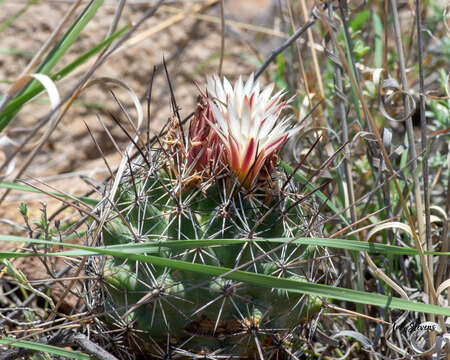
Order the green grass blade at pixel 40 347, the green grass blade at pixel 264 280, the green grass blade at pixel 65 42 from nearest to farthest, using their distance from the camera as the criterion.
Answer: the green grass blade at pixel 264 280 → the green grass blade at pixel 40 347 → the green grass blade at pixel 65 42

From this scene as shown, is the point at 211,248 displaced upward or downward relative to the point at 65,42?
downward

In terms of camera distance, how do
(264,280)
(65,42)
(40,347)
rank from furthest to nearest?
(65,42) → (40,347) → (264,280)

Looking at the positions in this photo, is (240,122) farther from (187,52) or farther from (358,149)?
(187,52)

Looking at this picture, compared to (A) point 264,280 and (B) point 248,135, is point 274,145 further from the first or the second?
(A) point 264,280

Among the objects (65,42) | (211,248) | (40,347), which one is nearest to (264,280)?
(211,248)

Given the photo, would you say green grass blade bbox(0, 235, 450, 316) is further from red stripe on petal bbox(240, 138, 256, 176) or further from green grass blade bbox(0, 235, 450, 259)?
red stripe on petal bbox(240, 138, 256, 176)

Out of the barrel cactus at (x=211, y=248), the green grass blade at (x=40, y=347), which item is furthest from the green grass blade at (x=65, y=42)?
the green grass blade at (x=40, y=347)

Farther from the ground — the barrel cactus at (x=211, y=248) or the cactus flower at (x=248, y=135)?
the cactus flower at (x=248, y=135)

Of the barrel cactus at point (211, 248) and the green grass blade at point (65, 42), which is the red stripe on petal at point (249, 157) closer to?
the barrel cactus at point (211, 248)
